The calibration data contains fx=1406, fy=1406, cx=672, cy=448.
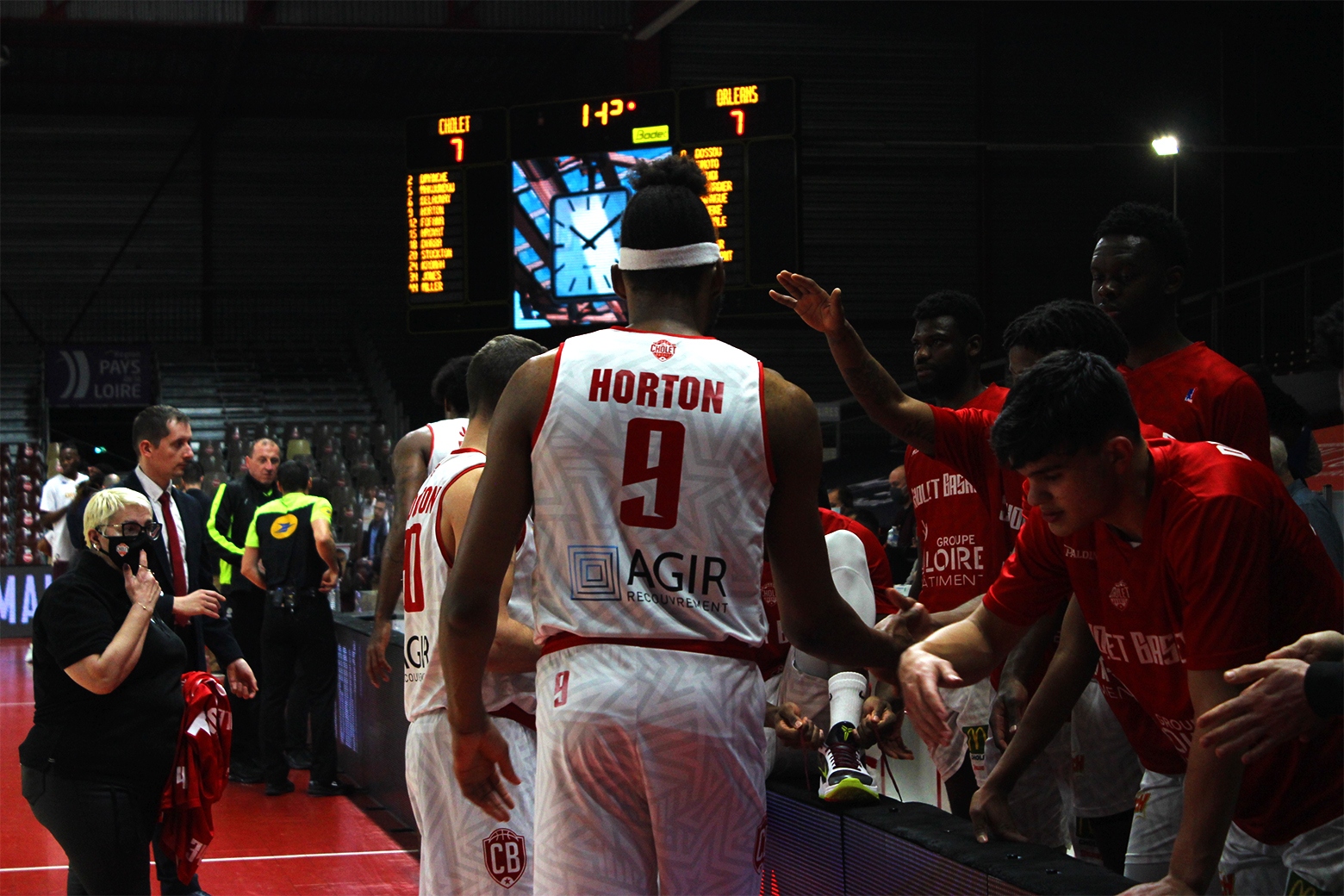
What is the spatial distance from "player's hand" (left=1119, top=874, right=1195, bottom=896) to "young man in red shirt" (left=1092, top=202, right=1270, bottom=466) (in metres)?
1.41

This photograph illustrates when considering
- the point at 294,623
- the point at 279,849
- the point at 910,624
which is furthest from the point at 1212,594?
the point at 294,623

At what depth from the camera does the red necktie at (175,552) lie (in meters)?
5.31

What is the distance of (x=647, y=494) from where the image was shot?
7.93ft

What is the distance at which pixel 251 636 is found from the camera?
27.5ft

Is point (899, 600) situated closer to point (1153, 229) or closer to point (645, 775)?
point (645, 775)

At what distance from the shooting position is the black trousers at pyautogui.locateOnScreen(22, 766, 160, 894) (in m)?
4.04

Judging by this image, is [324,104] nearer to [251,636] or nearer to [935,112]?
[935,112]

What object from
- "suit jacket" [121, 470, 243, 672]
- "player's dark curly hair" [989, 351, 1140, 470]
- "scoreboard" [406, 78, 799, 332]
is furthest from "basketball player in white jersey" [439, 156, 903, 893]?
"scoreboard" [406, 78, 799, 332]

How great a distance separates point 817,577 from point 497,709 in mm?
1042

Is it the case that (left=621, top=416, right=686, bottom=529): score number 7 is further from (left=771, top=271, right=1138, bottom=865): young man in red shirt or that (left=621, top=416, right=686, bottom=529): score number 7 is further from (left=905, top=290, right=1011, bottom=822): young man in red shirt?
(left=905, top=290, right=1011, bottom=822): young man in red shirt

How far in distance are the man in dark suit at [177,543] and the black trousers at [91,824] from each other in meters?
0.80

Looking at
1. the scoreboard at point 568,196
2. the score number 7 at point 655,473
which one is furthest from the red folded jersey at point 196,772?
the scoreboard at point 568,196

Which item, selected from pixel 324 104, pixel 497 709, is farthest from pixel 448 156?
pixel 324 104

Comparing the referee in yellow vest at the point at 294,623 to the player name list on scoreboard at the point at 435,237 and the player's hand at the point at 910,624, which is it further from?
the player's hand at the point at 910,624
